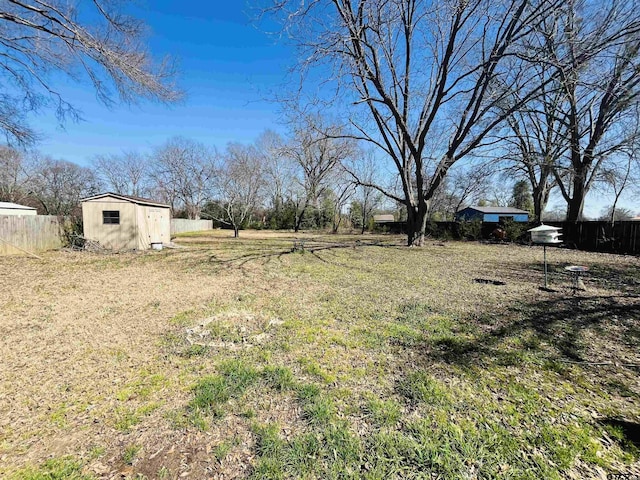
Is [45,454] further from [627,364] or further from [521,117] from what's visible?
[521,117]

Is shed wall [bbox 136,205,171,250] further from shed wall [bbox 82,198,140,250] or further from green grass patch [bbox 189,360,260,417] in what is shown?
green grass patch [bbox 189,360,260,417]

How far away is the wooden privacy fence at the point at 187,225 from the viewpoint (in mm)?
26075

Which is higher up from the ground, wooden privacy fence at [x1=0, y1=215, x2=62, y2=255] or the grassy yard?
wooden privacy fence at [x1=0, y1=215, x2=62, y2=255]

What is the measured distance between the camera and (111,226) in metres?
11.1

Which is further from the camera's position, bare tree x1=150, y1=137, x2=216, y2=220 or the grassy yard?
bare tree x1=150, y1=137, x2=216, y2=220

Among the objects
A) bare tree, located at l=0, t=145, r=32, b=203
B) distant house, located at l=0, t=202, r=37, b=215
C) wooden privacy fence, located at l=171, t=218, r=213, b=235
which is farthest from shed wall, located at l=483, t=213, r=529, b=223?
bare tree, located at l=0, t=145, r=32, b=203

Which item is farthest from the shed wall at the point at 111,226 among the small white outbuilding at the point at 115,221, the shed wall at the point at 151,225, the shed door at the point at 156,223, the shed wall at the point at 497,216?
the shed wall at the point at 497,216

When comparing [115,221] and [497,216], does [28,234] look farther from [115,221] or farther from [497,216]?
[497,216]

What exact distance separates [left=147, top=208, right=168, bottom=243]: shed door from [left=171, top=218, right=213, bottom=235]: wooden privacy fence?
40.6 ft

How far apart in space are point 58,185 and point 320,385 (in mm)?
37517

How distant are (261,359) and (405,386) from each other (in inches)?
56.7

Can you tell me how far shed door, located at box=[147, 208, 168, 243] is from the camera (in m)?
12.2

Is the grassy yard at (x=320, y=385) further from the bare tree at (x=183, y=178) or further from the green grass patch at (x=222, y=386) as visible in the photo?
the bare tree at (x=183, y=178)

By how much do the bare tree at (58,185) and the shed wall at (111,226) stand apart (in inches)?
811
